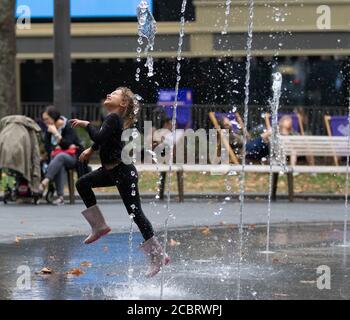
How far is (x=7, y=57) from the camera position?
20109 mm

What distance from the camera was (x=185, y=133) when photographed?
68.2 feet

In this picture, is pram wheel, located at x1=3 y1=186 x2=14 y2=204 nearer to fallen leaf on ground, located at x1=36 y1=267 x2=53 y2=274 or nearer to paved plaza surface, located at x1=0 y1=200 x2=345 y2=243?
paved plaza surface, located at x1=0 y1=200 x2=345 y2=243

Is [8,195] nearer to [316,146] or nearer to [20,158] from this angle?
[20,158]

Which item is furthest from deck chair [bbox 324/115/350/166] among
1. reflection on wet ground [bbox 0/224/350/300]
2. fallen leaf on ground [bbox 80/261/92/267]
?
fallen leaf on ground [bbox 80/261/92/267]

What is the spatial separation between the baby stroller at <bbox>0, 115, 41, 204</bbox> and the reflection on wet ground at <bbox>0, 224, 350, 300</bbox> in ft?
13.2

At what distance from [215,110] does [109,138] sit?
1492cm

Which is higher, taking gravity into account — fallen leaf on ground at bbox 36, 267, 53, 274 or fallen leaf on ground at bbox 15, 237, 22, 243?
fallen leaf on ground at bbox 36, 267, 53, 274

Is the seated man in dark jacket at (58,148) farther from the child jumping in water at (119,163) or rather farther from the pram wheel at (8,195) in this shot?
the child jumping in water at (119,163)

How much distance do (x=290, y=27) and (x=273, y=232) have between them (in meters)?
16.0

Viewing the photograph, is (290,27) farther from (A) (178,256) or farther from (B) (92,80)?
(A) (178,256)

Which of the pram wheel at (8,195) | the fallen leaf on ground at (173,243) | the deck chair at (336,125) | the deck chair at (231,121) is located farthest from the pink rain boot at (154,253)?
the deck chair at (336,125)

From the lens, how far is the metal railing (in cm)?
2336
